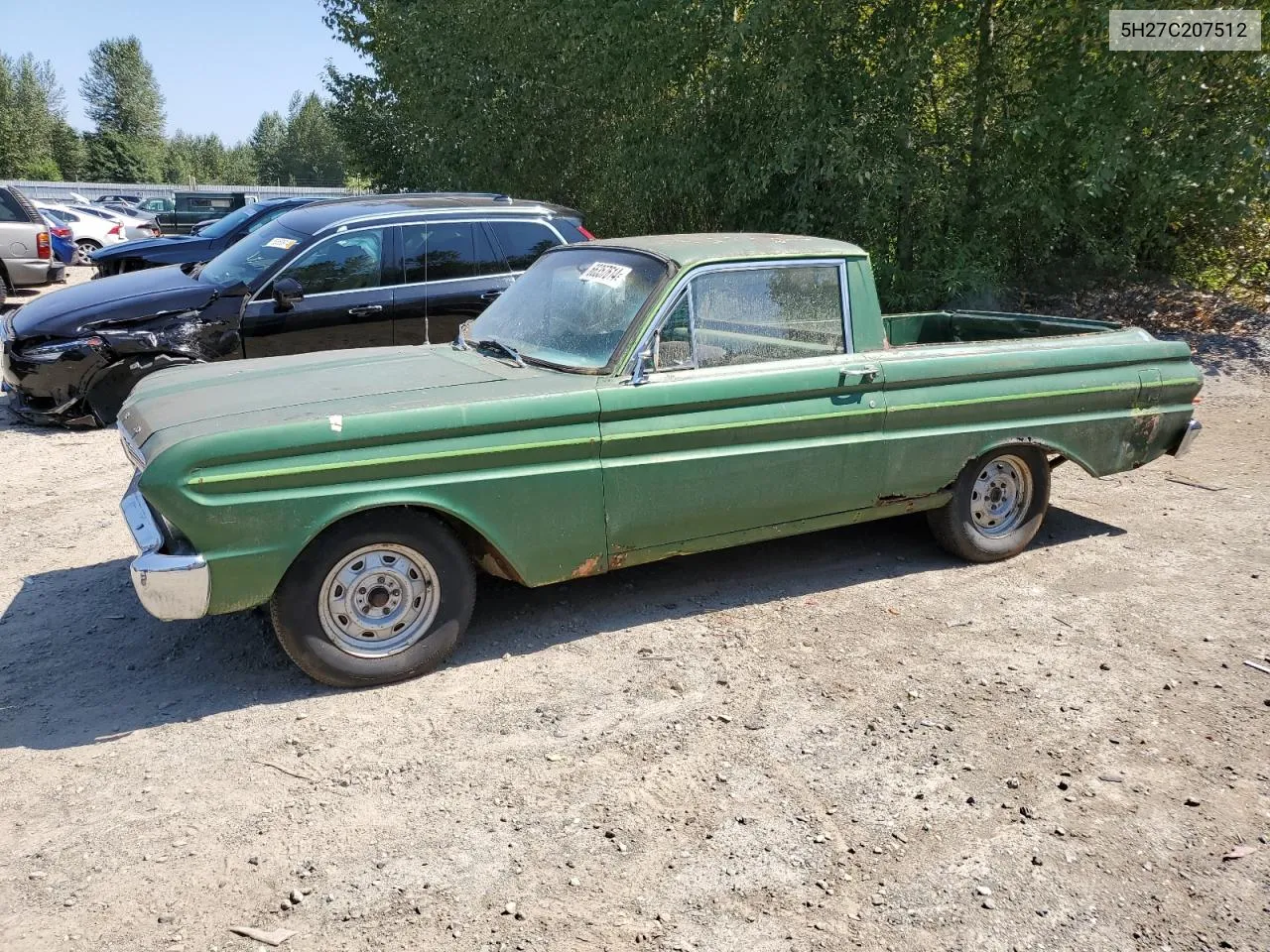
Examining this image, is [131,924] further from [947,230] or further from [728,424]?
[947,230]

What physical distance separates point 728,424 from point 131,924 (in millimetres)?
2939

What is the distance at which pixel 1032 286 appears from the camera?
1249 cm

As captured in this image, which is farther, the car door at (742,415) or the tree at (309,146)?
the tree at (309,146)

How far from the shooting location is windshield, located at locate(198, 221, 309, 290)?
811 cm

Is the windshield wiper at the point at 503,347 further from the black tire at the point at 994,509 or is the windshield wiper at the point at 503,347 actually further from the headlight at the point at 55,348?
the headlight at the point at 55,348

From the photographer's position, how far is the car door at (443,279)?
8211 mm

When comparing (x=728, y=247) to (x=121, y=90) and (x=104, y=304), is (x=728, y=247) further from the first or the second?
(x=121, y=90)

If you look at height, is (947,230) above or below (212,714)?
above

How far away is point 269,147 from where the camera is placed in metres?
118

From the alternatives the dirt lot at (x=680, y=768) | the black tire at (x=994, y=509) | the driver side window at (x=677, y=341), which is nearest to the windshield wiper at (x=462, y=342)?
the driver side window at (x=677, y=341)

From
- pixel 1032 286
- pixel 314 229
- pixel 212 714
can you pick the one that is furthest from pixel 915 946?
pixel 1032 286

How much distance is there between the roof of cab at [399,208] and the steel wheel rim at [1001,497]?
4713 millimetres

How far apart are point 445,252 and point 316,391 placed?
430 centimetres

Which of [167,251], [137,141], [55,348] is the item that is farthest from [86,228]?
[137,141]
